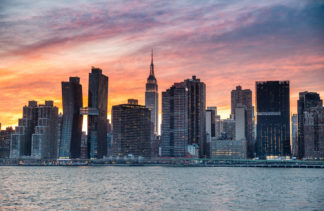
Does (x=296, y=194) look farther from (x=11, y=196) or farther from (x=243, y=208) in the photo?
(x=11, y=196)

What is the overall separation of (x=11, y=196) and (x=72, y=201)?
21568 millimetres

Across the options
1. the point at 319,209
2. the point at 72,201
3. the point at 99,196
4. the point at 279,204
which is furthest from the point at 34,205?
the point at 319,209

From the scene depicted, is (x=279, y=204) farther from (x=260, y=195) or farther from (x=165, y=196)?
(x=165, y=196)

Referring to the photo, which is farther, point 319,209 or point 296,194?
point 296,194

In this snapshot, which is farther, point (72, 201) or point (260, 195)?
point (260, 195)

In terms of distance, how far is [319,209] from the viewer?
85.1m

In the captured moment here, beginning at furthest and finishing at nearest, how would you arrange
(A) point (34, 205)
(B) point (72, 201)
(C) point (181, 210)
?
(B) point (72, 201), (A) point (34, 205), (C) point (181, 210)

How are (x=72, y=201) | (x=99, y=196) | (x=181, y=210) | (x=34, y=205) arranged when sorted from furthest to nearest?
(x=99, y=196) → (x=72, y=201) → (x=34, y=205) → (x=181, y=210)

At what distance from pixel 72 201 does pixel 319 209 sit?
51594 millimetres

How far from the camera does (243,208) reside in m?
86.9

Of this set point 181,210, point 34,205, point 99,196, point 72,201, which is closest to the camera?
point 181,210

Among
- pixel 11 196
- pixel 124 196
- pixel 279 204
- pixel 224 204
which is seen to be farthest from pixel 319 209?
pixel 11 196

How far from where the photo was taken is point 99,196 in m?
109

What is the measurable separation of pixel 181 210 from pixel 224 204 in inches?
515
